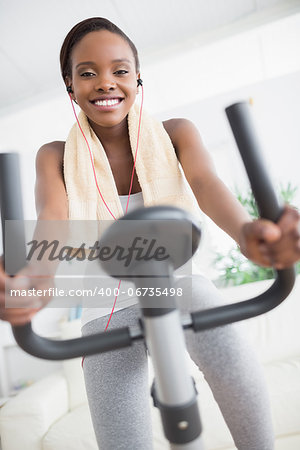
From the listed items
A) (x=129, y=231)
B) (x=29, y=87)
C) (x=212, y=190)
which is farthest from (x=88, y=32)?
(x=29, y=87)

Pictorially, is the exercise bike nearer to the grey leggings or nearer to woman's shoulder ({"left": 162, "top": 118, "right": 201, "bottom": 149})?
the grey leggings

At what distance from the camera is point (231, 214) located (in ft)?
2.25

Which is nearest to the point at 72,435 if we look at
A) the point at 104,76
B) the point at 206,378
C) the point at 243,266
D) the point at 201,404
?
the point at 201,404

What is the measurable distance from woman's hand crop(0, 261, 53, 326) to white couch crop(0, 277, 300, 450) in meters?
1.42

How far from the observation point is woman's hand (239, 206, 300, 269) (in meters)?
0.47

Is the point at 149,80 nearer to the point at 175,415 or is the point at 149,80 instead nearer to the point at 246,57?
the point at 246,57

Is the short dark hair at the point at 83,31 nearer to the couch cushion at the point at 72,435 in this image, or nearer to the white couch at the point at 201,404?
the white couch at the point at 201,404

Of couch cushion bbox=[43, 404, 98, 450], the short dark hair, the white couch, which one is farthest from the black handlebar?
couch cushion bbox=[43, 404, 98, 450]

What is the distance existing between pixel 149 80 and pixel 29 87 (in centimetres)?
127

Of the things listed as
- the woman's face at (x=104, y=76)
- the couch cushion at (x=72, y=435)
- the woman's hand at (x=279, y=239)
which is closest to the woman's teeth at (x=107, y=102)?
the woman's face at (x=104, y=76)

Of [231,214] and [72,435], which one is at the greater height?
[231,214]

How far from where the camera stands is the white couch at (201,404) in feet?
5.35

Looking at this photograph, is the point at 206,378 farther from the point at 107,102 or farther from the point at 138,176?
the point at 107,102

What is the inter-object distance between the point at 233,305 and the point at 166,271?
0.13m
